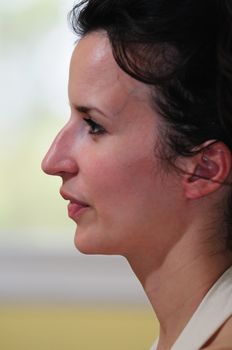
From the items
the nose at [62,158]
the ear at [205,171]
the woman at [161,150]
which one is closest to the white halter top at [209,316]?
the woman at [161,150]

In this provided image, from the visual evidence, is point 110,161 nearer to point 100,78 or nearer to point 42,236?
point 100,78

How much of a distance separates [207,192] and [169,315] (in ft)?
0.64

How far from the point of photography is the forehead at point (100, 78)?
1142mm

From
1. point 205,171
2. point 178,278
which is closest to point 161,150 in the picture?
point 205,171

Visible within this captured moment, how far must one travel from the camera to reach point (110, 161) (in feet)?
3.80

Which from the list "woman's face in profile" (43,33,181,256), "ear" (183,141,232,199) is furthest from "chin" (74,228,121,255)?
"ear" (183,141,232,199)

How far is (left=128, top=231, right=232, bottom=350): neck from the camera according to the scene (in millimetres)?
1161

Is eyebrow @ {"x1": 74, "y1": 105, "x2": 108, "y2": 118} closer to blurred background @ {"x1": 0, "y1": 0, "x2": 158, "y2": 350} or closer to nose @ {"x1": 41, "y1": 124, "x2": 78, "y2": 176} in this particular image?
nose @ {"x1": 41, "y1": 124, "x2": 78, "y2": 176}

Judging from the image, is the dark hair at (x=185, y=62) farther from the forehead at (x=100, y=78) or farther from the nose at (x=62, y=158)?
the nose at (x=62, y=158)

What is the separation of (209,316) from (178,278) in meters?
0.08

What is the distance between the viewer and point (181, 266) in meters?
1.17

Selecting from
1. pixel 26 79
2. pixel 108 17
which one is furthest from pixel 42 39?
pixel 108 17

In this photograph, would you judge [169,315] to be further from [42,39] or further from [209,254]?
[42,39]

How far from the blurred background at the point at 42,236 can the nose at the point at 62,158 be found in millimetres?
1138
